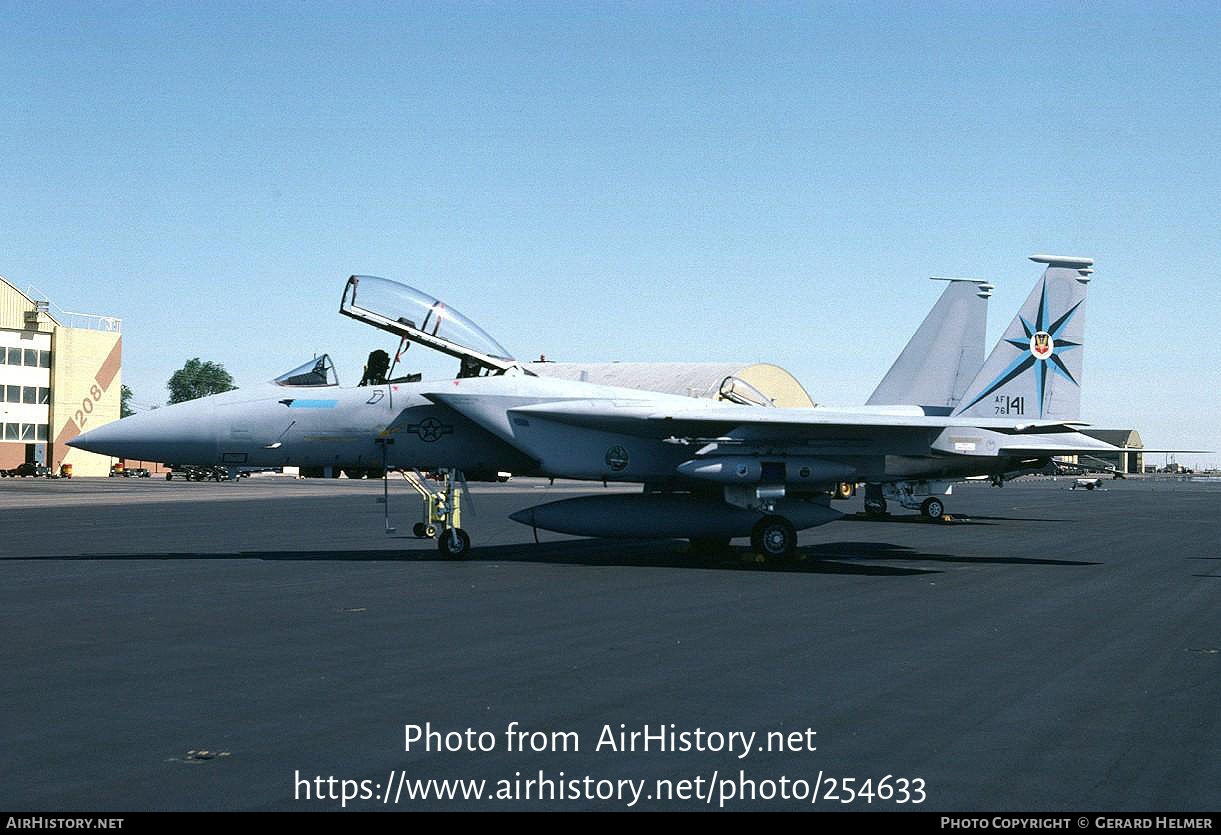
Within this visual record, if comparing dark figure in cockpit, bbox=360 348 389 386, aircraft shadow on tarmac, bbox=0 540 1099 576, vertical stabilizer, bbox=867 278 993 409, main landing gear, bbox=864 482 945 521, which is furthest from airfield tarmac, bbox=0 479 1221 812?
main landing gear, bbox=864 482 945 521

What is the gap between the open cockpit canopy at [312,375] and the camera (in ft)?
56.4

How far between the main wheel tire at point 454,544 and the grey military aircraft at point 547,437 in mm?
23

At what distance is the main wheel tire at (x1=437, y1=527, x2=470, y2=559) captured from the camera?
679 inches

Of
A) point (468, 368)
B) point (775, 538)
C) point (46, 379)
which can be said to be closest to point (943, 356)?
point (775, 538)

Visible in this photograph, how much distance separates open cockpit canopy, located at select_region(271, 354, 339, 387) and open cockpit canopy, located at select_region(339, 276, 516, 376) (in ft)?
3.42

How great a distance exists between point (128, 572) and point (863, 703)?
11635 millimetres

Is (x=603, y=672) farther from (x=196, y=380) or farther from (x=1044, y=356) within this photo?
(x=196, y=380)

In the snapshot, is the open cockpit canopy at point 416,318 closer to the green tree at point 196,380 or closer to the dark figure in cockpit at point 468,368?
the dark figure in cockpit at point 468,368

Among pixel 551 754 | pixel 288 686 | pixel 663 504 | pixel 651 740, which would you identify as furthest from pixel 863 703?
pixel 663 504

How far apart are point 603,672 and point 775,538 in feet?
31.1

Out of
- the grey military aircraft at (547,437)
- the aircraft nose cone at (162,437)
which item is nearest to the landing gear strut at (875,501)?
the grey military aircraft at (547,437)

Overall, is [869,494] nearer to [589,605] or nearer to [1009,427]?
[1009,427]

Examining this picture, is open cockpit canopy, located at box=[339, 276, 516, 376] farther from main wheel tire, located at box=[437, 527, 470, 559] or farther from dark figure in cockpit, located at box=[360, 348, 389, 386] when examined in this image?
main wheel tire, located at box=[437, 527, 470, 559]

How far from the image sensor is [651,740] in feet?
20.0
